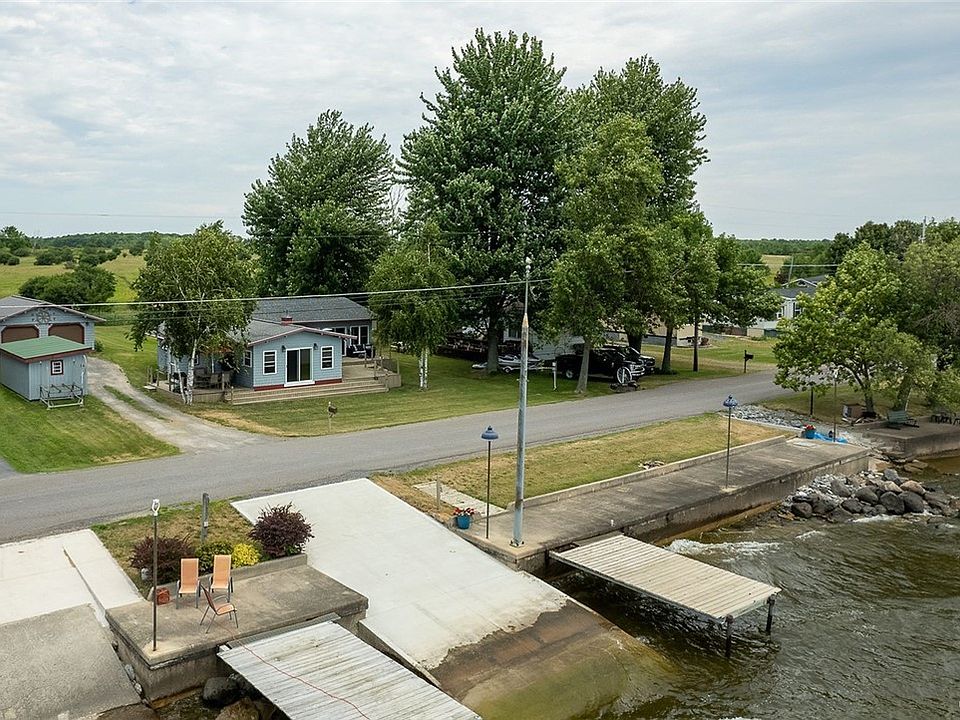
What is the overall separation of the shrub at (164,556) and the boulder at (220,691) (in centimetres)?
299

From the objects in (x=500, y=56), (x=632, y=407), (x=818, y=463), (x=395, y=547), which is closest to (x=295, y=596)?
(x=395, y=547)

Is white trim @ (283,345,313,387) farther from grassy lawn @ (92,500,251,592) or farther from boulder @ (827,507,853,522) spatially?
boulder @ (827,507,853,522)

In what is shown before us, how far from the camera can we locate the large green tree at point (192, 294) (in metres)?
29.8

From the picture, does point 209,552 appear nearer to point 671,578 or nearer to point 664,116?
point 671,578

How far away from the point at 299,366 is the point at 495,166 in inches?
530

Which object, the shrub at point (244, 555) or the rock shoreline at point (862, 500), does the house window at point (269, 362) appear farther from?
the rock shoreline at point (862, 500)

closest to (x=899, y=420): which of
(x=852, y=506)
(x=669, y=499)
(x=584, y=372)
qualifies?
(x=852, y=506)

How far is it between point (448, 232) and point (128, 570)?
1021 inches

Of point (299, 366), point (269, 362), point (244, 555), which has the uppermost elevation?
point (269, 362)

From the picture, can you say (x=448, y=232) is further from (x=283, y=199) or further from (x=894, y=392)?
(x=894, y=392)

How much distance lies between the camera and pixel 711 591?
626 inches

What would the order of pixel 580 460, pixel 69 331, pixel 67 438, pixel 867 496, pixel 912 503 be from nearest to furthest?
pixel 912 503
pixel 867 496
pixel 580 460
pixel 67 438
pixel 69 331

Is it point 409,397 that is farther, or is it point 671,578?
point 409,397

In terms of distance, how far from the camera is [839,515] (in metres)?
23.4
